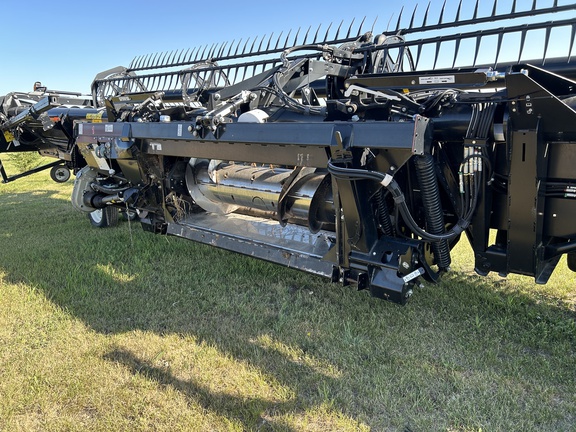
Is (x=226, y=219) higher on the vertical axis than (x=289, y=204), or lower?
lower

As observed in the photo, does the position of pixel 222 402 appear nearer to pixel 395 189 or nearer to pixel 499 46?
pixel 395 189

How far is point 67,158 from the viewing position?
6.05 m

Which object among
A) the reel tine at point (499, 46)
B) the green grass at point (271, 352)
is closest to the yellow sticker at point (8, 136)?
the green grass at point (271, 352)

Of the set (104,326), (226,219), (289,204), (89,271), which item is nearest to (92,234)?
(89,271)

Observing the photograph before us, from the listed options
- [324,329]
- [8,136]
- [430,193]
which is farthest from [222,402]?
[8,136]

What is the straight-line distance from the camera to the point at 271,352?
2.87 m

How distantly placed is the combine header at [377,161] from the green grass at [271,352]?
415 millimetres

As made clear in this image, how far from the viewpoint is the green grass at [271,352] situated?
2.32 m

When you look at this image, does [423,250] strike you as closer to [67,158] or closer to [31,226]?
[67,158]

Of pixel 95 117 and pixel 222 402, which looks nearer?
pixel 222 402

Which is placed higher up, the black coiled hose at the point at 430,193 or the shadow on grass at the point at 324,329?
the black coiled hose at the point at 430,193

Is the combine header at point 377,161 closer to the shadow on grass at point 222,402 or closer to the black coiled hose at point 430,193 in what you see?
the black coiled hose at point 430,193

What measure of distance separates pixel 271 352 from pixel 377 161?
1.34 metres

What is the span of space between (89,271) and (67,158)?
241 centimetres
